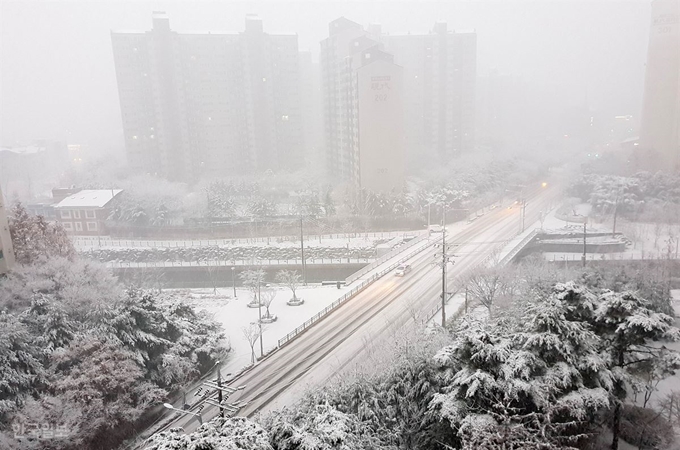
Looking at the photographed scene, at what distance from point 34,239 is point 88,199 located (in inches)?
859

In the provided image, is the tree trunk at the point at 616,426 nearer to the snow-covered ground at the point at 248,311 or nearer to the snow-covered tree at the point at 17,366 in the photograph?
the snow-covered ground at the point at 248,311

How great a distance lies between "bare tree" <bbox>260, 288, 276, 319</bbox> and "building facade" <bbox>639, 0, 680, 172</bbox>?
47.6 m

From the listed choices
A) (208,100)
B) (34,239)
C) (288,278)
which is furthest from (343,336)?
(208,100)

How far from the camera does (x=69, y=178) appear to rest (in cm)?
6831

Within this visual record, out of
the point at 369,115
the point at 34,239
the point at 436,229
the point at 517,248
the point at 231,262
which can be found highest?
the point at 369,115

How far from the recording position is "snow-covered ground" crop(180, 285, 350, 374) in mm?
24219

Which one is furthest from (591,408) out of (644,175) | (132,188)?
(132,188)

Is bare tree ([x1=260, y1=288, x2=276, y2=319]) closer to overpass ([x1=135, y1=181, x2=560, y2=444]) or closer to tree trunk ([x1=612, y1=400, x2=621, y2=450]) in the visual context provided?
overpass ([x1=135, y1=181, x2=560, y2=444])

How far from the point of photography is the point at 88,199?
169 ft

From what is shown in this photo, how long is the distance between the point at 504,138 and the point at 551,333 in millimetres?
88523

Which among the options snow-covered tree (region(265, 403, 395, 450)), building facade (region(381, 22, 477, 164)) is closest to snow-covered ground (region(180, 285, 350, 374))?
snow-covered tree (region(265, 403, 395, 450))

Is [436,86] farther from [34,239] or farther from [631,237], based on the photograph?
[34,239]

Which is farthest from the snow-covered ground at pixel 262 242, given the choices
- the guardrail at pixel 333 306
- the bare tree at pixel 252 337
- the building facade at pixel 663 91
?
the building facade at pixel 663 91

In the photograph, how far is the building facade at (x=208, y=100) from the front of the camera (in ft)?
219
